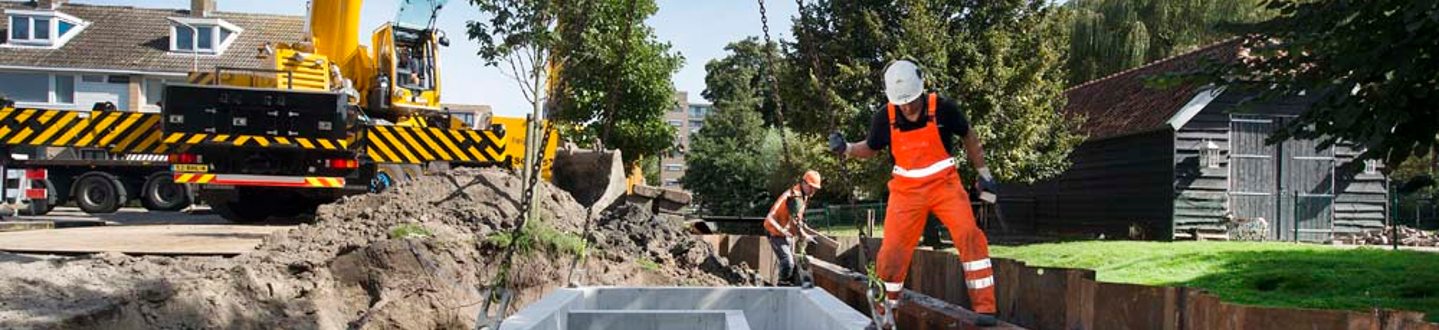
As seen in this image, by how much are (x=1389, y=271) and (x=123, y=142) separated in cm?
1419

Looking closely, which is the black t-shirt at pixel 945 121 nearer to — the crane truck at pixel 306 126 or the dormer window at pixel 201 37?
the crane truck at pixel 306 126

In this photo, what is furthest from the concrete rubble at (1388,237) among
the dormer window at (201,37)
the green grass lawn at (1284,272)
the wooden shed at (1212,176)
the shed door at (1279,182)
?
the dormer window at (201,37)

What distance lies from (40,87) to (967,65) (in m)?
29.8

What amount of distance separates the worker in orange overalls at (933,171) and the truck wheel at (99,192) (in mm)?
18124

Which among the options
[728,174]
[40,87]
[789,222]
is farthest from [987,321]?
[40,87]

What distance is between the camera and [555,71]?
11.6 m

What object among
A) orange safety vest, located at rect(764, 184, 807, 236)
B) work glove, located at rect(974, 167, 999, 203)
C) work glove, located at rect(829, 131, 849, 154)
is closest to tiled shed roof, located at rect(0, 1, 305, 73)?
orange safety vest, located at rect(764, 184, 807, 236)

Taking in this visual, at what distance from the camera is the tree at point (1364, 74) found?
6.57 meters

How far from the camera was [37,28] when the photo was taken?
37.2 metres

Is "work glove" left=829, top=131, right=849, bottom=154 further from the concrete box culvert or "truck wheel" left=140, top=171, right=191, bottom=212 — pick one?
"truck wheel" left=140, top=171, right=191, bottom=212

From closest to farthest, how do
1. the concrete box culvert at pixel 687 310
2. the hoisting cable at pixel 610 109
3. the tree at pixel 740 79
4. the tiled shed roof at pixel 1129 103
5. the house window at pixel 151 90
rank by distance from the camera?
the concrete box culvert at pixel 687 310
the hoisting cable at pixel 610 109
the tiled shed roof at pixel 1129 103
the house window at pixel 151 90
the tree at pixel 740 79

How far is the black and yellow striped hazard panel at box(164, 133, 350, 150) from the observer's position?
517 inches

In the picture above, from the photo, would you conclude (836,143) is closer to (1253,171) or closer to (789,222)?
(789,222)

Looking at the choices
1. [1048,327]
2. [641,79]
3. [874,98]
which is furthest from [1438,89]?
[641,79]
